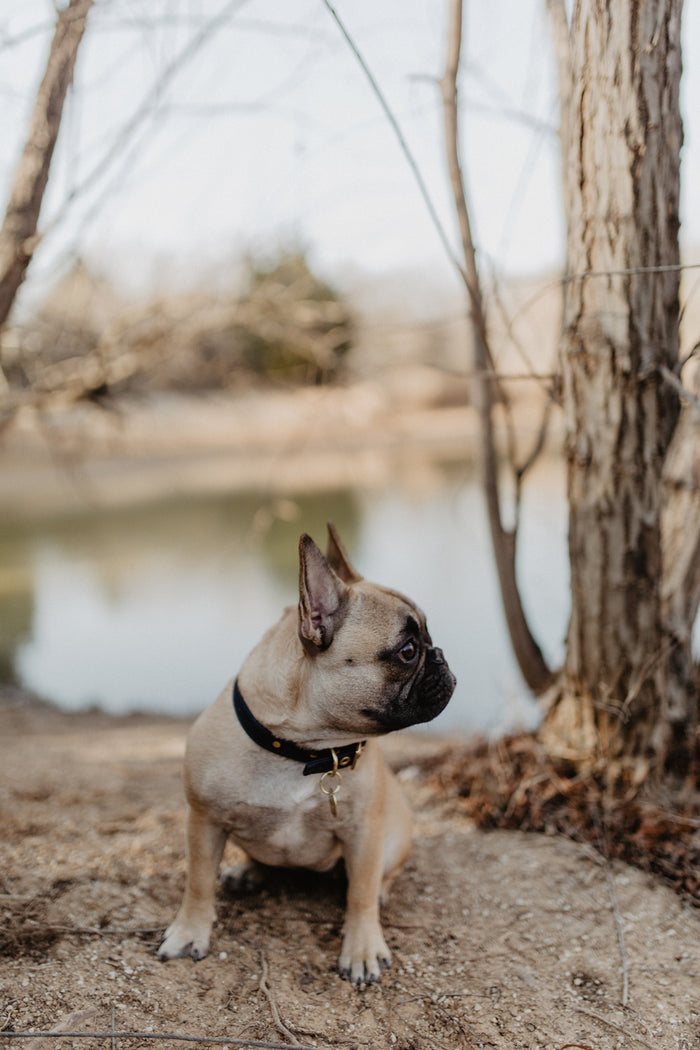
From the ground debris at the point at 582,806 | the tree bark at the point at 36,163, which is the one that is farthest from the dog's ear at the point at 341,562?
the tree bark at the point at 36,163

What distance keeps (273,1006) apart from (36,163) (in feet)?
14.0

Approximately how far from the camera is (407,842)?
11.4 feet

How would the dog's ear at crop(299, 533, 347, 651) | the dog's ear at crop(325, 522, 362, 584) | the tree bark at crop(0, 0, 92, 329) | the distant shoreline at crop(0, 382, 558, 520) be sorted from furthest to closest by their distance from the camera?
the distant shoreline at crop(0, 382, 558, 520) < the tree bark at crop(0, 0, 92, 329) < the dog's ear at crop(325, 522, 362, 584) < the dog's ear at crop(299, 533, 347, 651)

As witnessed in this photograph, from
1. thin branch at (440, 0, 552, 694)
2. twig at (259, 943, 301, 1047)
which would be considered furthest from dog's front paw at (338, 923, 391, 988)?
thin branch at (440, 0, 552, 694)

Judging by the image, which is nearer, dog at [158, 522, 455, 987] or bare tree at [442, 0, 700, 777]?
dog at [158, 522, 455, 987]

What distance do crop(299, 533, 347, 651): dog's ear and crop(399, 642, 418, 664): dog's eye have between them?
245mm

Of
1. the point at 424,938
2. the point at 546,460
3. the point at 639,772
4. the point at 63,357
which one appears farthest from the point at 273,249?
the point at 546,460

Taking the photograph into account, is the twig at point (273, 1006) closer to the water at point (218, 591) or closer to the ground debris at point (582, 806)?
the ground debris at point (582, 806)

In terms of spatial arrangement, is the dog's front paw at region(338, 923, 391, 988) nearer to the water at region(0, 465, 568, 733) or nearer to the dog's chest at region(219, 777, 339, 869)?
the dog's chest at region(219, 777, 339, 869)

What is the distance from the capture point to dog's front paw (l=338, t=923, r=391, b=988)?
2957 mm

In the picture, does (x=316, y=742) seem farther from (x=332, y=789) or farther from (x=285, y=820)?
(x=285, y=820)

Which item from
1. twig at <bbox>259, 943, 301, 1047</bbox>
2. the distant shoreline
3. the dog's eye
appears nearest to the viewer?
twig at <bbox>259, 943, 301, 1047</bbox>

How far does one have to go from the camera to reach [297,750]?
114 inches

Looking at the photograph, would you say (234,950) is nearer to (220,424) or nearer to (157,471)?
(157,471)
